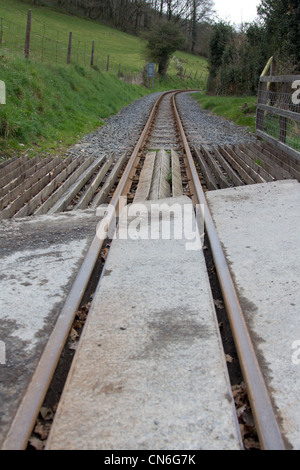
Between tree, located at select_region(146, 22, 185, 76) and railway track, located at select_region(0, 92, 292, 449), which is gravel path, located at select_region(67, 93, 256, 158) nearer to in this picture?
railway track, located at select_region(0, 92, 292, 449)

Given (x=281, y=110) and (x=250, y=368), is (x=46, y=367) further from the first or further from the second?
(x=281, y=110)

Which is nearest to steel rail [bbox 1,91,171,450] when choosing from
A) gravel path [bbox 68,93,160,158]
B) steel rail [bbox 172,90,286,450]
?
steel rail [bbox 172,90,286,450]

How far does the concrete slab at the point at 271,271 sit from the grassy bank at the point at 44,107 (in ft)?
15.5

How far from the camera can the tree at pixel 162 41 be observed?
50.8m

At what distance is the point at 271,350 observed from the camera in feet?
9.68

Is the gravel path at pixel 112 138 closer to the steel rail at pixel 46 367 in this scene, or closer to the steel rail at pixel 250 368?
the steel rail at pixel 46 367

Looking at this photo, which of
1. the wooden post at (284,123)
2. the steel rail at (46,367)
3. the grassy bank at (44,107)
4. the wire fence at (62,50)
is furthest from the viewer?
the wire fence at (62,50)

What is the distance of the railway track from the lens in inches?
97.1

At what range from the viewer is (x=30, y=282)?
3.85 metres

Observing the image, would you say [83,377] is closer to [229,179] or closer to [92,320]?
[92,320]

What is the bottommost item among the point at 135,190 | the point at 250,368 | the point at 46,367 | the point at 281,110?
the point at 46,367

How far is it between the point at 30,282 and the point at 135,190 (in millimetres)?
3489

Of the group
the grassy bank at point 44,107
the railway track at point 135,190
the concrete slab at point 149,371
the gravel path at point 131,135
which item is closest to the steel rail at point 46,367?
the railway track at point 135,190

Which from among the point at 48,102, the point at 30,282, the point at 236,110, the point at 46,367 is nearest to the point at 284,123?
the point at 30,282
